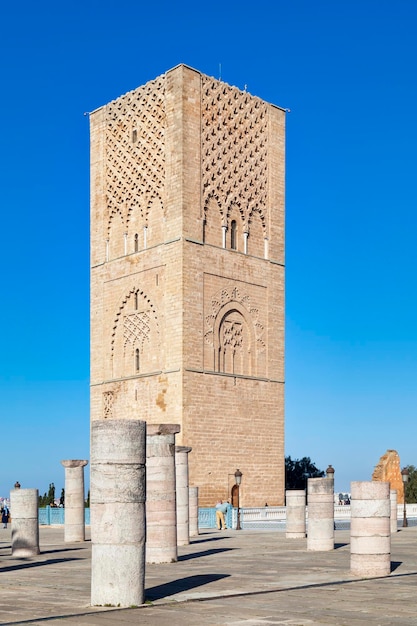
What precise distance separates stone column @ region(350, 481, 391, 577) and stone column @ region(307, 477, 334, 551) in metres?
3.68

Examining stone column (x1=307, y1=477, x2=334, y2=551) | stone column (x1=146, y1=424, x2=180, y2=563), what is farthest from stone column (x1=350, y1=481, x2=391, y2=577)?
stone column (x1=307, y1=477, x2=334, y2=551)

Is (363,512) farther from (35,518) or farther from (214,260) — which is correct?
(214,260)

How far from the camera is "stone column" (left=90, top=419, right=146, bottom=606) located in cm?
860

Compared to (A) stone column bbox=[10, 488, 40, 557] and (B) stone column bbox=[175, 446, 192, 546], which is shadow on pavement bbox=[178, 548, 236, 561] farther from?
(A) stone column bbox=[10, 488, 40, 557]

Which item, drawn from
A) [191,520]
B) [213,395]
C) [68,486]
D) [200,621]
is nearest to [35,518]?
[68,486]

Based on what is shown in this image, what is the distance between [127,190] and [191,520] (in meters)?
14.8

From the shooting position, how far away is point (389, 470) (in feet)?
113

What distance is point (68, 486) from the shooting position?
19.9 m

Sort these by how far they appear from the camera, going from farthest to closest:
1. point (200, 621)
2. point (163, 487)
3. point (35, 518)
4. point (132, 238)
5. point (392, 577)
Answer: point (132, 238)
point (35, 518)
point (163, 487)
point (392, 577)
point (200, 621)

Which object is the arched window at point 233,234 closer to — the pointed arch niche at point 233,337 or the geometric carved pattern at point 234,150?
the geometric carved pattern at point 234,150

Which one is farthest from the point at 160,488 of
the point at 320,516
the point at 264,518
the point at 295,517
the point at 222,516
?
the point at 264,518

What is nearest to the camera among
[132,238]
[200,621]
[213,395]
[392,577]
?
[200,621]

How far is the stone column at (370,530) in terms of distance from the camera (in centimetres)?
Answer: 1151

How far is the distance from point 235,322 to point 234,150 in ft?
19.8
